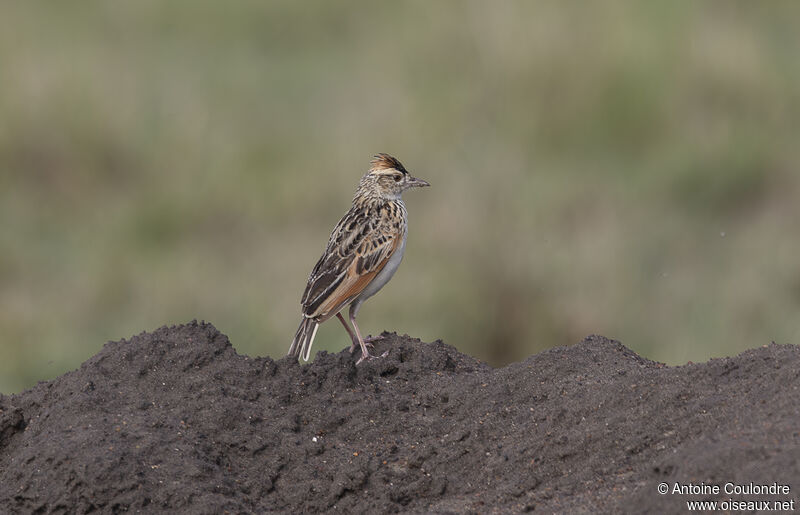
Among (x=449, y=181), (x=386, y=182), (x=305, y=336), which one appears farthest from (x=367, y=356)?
(x=449, y=181)

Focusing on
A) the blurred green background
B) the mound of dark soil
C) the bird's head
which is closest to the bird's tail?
the mound of dark soil

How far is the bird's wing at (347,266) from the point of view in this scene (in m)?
7.85

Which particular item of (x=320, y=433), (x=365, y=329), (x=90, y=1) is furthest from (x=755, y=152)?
(x=90, y=1)

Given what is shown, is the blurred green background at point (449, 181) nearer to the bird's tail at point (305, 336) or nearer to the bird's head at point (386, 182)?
the bird's head at point (386, 182)

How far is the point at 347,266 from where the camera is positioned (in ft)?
26.2

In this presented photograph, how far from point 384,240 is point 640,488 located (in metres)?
3.62

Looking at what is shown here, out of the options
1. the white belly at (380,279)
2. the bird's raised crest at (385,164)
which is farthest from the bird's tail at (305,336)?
the bird's raised crest at (385,164)

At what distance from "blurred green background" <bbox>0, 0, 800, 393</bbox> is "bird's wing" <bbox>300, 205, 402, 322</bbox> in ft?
10.5

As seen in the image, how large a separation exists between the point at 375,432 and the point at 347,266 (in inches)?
83.2

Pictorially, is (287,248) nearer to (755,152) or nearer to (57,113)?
(57,113)

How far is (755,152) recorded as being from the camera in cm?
1477

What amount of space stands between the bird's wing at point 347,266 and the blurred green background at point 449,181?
3.19 meters

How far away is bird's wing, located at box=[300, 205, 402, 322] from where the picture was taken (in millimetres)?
7852

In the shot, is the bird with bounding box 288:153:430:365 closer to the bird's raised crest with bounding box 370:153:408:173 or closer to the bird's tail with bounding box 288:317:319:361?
the bird's tail with bounding box 288:317:319:361
